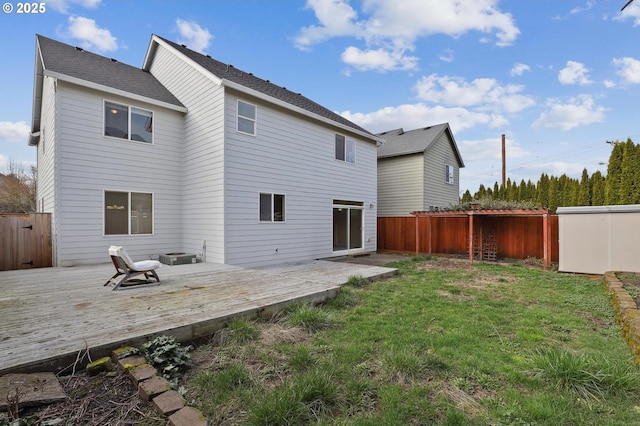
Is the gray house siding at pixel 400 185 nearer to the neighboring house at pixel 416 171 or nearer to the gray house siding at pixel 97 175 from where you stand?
the neighboring house at pixel 416 171

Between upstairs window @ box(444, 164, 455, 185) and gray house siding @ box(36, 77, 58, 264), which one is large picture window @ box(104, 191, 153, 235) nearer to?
gray house siding @ box(36, 77, 58, 264)

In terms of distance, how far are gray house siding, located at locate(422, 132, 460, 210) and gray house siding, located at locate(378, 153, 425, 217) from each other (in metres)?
0.36

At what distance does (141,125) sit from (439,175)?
14.4 m

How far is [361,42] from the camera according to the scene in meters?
12.4

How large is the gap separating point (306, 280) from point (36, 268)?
22.7 feet

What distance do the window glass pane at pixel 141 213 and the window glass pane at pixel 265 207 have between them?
3258mm

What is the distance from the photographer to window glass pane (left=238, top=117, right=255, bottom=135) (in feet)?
27.9

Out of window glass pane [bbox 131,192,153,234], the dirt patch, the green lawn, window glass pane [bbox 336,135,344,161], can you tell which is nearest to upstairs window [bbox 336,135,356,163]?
window glass pane [bbox 336,135,344,161]

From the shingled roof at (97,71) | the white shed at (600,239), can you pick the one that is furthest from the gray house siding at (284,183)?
the white shed at (600,239)

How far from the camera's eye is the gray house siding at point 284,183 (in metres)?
8.23

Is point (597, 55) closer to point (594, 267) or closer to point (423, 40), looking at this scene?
point (423, 40)

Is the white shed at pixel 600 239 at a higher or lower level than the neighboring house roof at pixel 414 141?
lower

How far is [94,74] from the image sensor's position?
27.4ft

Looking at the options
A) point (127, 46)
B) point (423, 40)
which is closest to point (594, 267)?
point (423, 40)
